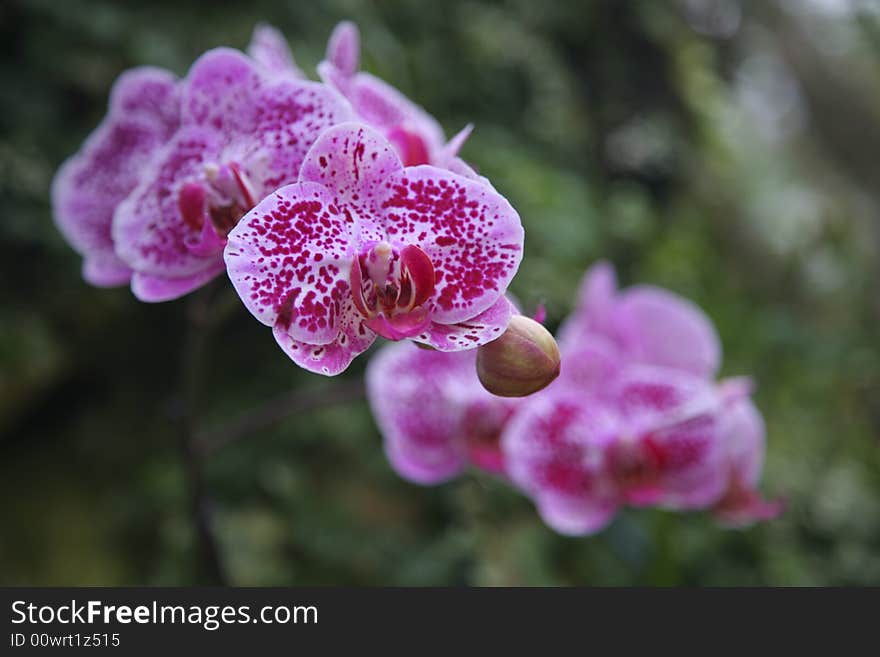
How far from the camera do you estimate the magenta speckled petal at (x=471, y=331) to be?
375mm

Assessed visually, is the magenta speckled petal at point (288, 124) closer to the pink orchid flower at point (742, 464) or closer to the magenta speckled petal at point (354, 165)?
the magenta speckled petal at point (354, 165)

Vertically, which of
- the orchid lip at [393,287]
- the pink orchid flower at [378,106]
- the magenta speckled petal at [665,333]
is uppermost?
the magenta speckled petal at [665,333]

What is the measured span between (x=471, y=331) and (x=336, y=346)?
2.5 inches

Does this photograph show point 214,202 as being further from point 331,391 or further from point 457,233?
point 331,391

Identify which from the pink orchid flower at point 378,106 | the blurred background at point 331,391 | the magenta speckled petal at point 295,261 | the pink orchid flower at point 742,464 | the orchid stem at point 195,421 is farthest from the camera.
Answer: the blurred background at point 331,391

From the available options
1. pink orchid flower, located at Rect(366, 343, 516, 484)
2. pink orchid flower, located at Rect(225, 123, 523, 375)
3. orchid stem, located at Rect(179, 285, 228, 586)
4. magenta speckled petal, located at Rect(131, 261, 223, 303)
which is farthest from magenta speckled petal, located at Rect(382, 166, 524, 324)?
pink orchid flower, located at Rect(366, 343, 516, 484)

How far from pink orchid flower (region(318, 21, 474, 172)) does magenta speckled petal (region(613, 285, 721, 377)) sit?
31cm

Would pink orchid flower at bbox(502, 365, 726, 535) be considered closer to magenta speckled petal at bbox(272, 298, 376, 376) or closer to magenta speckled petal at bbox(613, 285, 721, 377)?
magenta speckled petal at bbox(613, 285, 721, 377)

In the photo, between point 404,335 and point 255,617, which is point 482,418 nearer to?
point 255,617

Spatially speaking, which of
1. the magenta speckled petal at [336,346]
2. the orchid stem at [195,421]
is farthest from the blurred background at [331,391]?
the magenta speckled petal at [336,346]

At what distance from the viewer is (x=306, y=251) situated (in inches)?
14.7

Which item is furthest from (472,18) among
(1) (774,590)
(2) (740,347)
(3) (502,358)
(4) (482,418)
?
(3) (502,358)

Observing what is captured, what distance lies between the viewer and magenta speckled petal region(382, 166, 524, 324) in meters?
0.38

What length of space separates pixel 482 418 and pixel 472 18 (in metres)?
1.12
